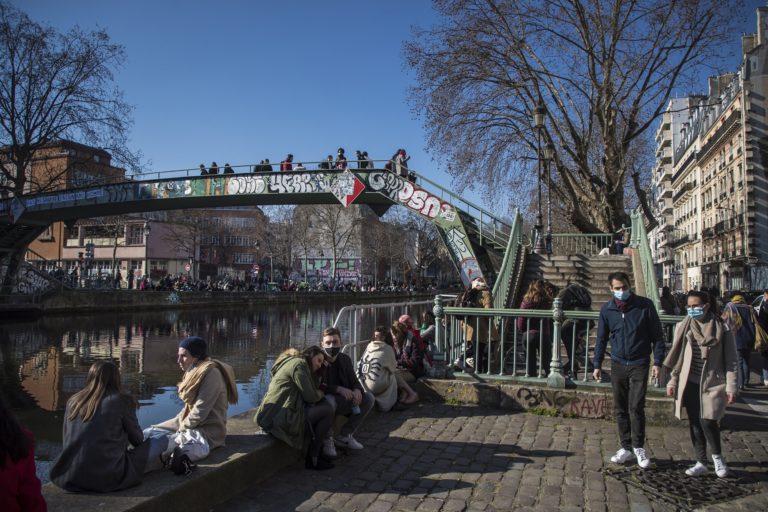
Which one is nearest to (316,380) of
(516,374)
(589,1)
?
(516,374)

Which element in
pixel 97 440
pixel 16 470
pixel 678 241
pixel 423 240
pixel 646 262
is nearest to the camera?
pixel 16 470

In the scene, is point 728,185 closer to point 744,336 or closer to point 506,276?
point 506,276

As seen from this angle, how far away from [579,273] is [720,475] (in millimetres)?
10309

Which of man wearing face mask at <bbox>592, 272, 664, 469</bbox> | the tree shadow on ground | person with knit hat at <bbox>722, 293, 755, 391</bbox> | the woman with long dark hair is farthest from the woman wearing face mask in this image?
person with knit hat at <bbox>722, 293, 755, 391</bbox>

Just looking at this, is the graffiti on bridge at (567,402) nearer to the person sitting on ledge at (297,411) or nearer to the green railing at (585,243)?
the person sitting on ledge at (297,411)

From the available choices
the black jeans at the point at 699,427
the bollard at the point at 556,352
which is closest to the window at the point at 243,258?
the bollard at the point at 556,352

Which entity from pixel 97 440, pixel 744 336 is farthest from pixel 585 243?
pixel 97 440

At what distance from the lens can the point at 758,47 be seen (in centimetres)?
4431

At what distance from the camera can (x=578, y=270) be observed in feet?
48.8

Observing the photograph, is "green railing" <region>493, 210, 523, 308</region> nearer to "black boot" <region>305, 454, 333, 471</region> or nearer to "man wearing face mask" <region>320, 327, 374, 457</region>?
"man wearing face mask" <region>320, 327, 374, 457</region>

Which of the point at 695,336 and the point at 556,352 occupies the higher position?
the point at 695,336

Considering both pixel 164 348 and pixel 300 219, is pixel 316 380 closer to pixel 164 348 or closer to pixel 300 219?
pixel 164 348

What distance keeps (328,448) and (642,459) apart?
2.83 meters

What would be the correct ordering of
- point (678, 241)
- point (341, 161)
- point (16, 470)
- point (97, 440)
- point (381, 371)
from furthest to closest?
point (678, 241) < point (341, 161) < point (381, 371) < point (97, 440) < point (16, 470)
